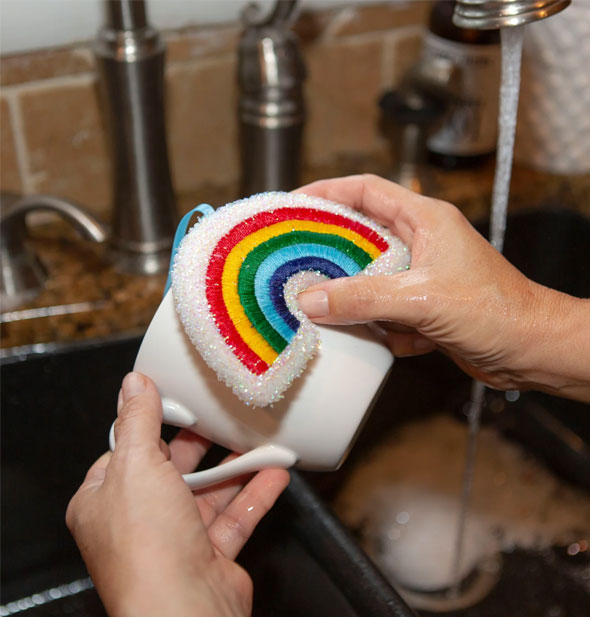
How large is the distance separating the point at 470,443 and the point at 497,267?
375 millimetres

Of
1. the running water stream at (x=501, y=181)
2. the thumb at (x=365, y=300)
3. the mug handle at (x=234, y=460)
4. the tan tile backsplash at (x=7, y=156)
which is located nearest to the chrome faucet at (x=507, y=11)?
the running water stream at (x=501, y=181)

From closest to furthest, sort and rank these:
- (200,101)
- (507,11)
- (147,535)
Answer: (147,535) → (507,11) → (200,101)

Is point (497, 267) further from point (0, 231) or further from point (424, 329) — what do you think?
point (0, 231)

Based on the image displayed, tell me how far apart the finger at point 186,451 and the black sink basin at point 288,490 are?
7 centimetres

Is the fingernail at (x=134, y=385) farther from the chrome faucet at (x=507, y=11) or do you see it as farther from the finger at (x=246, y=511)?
the chrome faucet at (x=507, y=11)

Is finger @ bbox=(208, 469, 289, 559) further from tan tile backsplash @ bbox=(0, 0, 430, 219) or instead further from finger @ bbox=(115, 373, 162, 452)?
tan tile backsplash @ bbox=(0, 0, 430, 219)

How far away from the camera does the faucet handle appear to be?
2.13 ft

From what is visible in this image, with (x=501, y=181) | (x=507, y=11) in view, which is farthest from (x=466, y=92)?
(x=507, y=11)

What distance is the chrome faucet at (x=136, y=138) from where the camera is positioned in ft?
2.19

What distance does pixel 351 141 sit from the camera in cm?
96

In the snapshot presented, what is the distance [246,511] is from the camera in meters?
0.53

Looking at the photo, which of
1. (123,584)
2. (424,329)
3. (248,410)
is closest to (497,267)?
(424,329)

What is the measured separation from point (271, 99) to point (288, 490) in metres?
0.36

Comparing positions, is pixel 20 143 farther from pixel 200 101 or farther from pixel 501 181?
pixel 501 181
